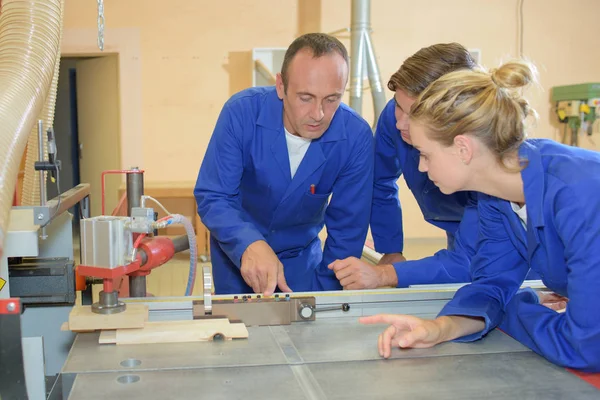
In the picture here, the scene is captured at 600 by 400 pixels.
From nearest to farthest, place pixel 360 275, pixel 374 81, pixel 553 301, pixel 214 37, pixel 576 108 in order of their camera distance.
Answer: pixel 553 301, pixel 360 275, pixel 374 81, pixel 214 37, pixel 576 108

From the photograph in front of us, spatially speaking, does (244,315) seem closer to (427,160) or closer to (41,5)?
(427,160)

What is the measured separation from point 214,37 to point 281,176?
11.1ft

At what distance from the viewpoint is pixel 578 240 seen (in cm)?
106

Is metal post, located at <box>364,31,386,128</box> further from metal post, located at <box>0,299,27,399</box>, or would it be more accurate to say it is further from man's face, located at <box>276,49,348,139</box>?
metal post, located at <box>0,299,27,399</box>

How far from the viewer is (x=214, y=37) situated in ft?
16.4

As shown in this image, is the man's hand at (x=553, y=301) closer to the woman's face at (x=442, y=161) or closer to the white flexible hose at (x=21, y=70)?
the woman's face at (x=442, y=161)

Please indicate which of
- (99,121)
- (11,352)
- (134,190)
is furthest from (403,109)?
(99,121)

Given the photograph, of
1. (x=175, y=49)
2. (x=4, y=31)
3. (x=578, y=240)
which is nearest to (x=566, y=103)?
(x=175, y=49)

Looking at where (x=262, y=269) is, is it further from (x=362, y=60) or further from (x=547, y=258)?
(x=362, y=60)

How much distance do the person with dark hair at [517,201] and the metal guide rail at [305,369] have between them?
44mm

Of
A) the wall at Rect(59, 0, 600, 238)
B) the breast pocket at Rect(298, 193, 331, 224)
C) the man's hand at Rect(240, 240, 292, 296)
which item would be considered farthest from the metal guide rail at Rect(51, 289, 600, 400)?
the wall at Rect(59, 0, 600, 238)

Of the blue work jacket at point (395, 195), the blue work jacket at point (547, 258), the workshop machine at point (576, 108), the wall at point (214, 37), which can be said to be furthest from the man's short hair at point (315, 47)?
the workshop machine at point (576, 108)

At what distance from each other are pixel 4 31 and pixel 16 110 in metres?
0.28

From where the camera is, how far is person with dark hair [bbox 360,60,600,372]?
1.07m
